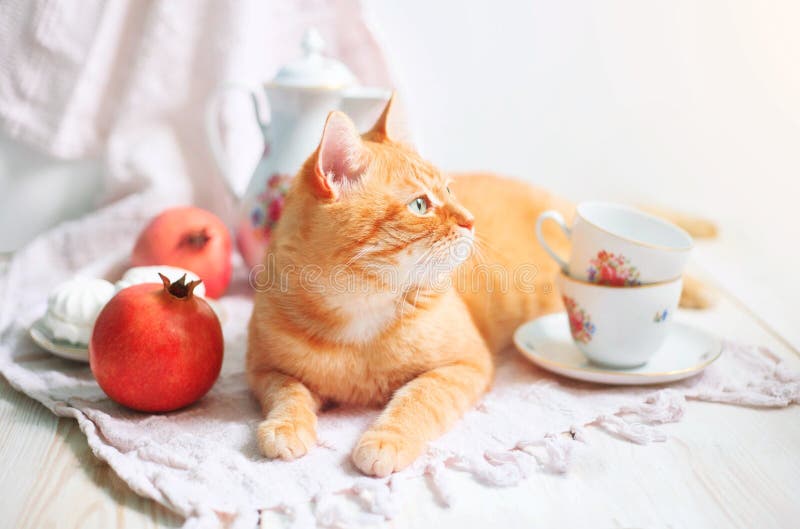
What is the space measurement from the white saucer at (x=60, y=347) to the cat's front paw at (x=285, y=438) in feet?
1.29

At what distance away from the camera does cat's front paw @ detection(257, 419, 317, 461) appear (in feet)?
3.08

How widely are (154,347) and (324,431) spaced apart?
25cm

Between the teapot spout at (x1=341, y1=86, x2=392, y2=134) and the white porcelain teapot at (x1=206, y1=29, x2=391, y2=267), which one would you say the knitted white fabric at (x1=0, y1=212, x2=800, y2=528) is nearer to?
the white porcelain teapot at (x1=206, y1=29, x2=391, y2=267)

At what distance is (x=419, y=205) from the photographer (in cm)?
100

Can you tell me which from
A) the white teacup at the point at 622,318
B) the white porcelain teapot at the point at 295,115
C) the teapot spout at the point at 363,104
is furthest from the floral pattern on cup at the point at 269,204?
the white teacup at the point at 622,318

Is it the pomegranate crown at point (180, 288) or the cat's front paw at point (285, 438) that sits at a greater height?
the pomegranate crown at point (180, 288)

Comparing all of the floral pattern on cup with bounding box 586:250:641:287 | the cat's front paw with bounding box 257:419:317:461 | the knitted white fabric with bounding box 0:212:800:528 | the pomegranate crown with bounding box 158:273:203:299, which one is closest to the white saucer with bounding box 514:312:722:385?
the knitted white fabric with bounding box 0:212:800:528

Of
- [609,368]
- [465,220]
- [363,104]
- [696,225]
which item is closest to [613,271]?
[609,368]

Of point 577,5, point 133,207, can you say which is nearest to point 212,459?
point 133,207

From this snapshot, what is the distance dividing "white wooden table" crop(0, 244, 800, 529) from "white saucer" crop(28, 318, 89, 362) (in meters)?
0.13

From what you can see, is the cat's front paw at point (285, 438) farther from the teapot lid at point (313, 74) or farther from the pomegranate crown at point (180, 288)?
the teapot lid at point (313, 74)

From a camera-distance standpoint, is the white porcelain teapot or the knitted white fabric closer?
the knitted white fabric

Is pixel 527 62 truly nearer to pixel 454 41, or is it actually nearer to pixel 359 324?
pixel 454 41

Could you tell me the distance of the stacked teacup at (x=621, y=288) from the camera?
1.13 m
